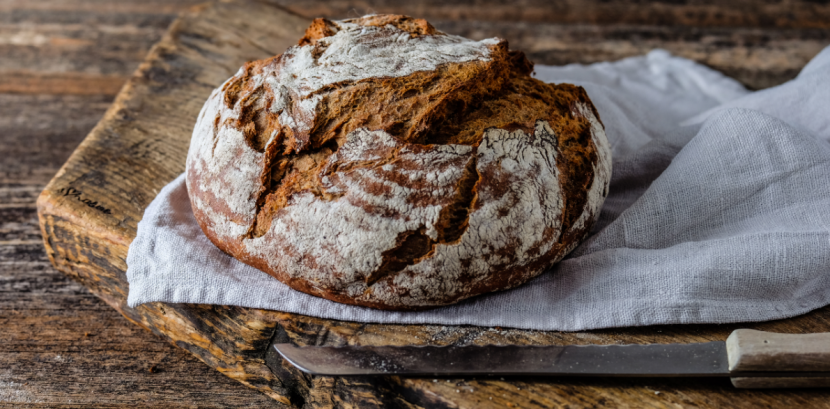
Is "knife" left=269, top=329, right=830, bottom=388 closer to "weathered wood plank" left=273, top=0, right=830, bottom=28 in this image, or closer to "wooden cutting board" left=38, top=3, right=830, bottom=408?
"wooden cutting board" left=38, top=3, right=830, bottom=408

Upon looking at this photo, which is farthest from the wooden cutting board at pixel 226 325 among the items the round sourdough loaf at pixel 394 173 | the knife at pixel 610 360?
the round sourdough loaf at pixel 394 173

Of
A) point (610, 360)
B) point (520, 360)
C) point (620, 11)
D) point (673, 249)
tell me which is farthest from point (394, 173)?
point (620, 11)

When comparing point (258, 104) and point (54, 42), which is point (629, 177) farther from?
point (54, 42)

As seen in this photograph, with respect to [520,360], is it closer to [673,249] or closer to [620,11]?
[673,249]

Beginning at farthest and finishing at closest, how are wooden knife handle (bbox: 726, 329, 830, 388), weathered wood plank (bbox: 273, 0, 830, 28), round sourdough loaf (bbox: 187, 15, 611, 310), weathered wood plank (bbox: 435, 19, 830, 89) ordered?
weathered wood plank (bbox: 273, 0, 830, 28) < weathered wood plank (bbox: 435, 19, 830, 89) < round sourdough loaf (bbox: 187, 15, 611, 310) < wooden knife handle (bbox: 726, 329, 830, 388)

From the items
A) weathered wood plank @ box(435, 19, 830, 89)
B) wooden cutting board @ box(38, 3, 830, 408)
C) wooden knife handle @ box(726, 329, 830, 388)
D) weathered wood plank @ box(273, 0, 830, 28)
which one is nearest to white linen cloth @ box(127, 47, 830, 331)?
wooden cutting board @ box(38, 3, 830, 408)
